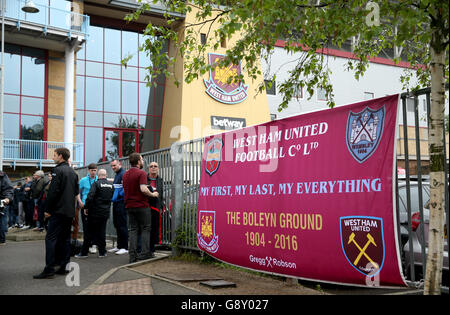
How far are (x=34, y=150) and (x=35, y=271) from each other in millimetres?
20236

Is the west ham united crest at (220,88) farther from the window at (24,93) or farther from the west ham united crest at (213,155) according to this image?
the west ham united crest at (213,155)

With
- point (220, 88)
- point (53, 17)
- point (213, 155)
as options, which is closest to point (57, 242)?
point (213, 155)

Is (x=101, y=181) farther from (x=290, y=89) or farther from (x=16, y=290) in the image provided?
(x=290, y=89)

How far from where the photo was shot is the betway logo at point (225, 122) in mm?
27750

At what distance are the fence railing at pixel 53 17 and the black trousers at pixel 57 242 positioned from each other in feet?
69.2

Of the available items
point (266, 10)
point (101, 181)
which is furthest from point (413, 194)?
point (101, 181)

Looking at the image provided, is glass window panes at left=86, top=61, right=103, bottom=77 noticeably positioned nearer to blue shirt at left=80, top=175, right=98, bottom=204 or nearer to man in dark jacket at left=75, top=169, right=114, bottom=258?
blue shirt at left=80, top=175, right=98, bottom=204

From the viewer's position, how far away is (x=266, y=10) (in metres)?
4.96

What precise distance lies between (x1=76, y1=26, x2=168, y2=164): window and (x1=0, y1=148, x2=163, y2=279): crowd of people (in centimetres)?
1881

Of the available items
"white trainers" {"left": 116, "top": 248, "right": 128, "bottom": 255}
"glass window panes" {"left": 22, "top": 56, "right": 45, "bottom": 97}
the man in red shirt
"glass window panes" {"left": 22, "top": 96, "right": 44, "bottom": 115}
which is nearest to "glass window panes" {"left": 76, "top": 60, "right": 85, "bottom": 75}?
"glass window panes" {"left": 22, "top": 56, "right": 45, "bottom": 97}

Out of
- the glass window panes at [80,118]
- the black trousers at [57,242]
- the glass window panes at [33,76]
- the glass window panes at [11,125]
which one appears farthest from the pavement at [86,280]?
the glass window panes at [33,76]

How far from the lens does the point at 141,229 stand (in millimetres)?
8461

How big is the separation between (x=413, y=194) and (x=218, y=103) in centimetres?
2243
